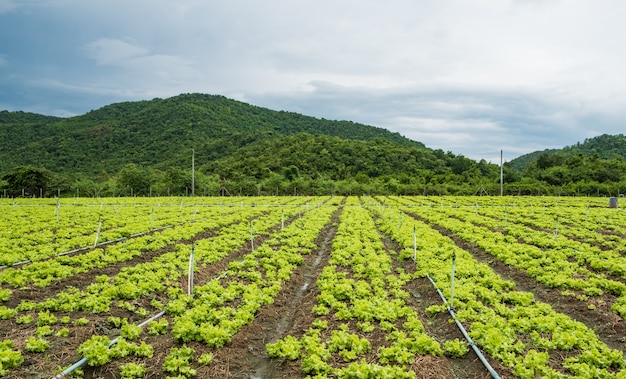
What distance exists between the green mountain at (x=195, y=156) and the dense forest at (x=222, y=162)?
262mm

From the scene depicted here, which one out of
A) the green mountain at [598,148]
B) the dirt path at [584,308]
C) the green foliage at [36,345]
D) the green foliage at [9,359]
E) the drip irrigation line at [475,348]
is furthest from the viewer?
the green mountain at [598,148]

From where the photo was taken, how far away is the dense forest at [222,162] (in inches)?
3051

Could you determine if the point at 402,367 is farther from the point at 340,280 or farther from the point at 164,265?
the point at 164,265

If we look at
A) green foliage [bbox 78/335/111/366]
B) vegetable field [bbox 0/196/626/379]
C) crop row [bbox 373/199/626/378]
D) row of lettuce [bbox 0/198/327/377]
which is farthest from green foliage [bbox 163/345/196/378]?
crop row [bbox 373/199/626/378]

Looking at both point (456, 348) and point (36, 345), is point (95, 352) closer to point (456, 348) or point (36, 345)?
point (36, 345)

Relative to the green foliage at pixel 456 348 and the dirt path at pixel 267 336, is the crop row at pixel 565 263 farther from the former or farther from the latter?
the dirt path at pixel 267 336

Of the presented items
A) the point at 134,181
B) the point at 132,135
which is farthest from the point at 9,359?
the point at 132,135

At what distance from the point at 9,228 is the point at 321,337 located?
67.9 feet

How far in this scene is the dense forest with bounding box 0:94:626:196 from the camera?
254 ft

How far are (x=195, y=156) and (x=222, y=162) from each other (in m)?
8.83

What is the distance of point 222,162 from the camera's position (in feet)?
330

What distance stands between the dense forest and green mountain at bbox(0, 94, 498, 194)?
262mm

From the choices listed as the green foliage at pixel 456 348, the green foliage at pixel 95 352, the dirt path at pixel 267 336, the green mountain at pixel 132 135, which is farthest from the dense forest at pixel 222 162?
the green foliage at pixel 456 348

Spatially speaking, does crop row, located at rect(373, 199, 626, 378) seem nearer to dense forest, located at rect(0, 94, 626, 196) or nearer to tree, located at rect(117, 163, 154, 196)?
→ dense forest, located at rect(0, 94, 626, 196)
